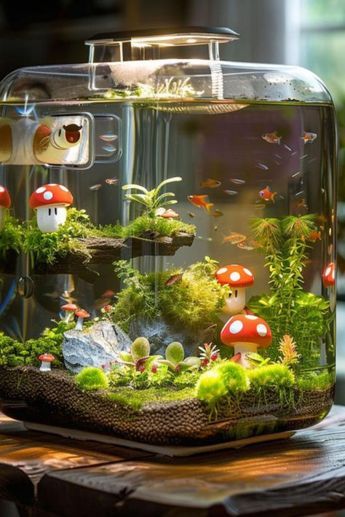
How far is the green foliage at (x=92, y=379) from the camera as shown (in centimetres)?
152

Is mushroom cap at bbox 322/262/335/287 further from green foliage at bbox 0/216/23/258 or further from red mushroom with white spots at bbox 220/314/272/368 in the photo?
green foliage at bbox 0/216/23/258

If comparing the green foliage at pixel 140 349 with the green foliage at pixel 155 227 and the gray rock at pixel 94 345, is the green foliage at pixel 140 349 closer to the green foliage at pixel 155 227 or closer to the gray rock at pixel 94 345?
the gray rock at pixel 94 345

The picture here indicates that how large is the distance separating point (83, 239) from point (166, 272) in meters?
0.15

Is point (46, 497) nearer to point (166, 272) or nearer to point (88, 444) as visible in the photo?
point (88, 444)

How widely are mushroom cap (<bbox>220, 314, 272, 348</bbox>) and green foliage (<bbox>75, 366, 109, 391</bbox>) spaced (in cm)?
18

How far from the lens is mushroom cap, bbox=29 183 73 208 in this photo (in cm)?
160

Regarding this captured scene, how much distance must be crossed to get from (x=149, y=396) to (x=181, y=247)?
0.21 m

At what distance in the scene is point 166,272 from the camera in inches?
59.6

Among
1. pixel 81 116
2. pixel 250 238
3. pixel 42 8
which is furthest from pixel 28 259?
pixel 42 8

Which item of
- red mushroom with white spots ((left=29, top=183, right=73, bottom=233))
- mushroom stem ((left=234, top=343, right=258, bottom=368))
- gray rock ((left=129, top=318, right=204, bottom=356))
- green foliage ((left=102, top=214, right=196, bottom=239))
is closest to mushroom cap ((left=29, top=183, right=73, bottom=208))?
red mushroom with white spots ((left=29, top=183, right=73, bottom=233))

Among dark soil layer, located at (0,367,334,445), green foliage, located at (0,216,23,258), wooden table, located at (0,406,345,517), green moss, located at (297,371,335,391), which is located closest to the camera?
wooden table, located at (0,406,345,517)

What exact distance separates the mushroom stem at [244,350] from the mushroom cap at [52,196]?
334 mm

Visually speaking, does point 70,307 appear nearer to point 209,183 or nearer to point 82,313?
point 82,313

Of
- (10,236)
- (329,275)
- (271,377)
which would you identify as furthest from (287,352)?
(10,236)
